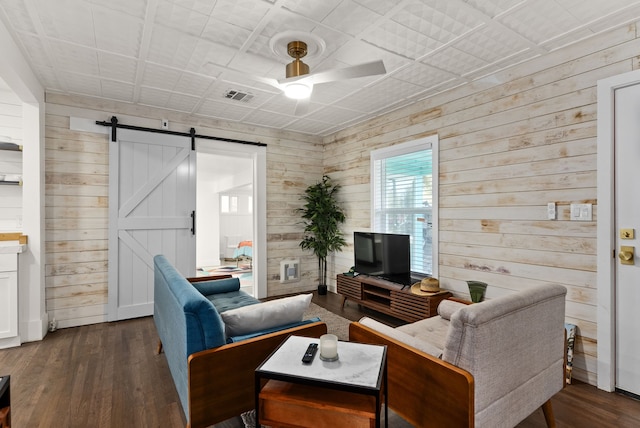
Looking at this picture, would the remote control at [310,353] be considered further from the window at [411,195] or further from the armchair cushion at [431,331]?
the window at [411,195]

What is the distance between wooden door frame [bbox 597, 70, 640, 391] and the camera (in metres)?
2.31

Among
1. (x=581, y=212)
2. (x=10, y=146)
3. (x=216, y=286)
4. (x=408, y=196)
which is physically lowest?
(x=216, y=286)

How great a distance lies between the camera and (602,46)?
2.37m

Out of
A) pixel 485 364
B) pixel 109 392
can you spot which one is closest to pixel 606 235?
pixel 485 364

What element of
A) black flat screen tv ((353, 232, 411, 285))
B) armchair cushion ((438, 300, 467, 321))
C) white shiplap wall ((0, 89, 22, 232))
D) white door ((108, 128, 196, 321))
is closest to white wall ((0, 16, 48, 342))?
white shiplap wall ((0, 89, 22, 232))

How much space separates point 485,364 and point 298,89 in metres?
2.02

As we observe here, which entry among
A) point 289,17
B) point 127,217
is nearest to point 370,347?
point 289,17

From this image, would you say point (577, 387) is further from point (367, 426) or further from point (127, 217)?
point (127, 217)

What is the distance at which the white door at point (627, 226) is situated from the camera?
2.23 meters

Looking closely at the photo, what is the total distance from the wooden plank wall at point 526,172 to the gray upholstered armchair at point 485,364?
3.07ft

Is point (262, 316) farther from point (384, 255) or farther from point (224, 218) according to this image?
point (224, 218)

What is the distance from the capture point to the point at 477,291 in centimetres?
309

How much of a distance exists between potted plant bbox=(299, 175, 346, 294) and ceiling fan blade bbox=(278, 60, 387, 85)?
2798 millimetres

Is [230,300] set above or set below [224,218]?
below
